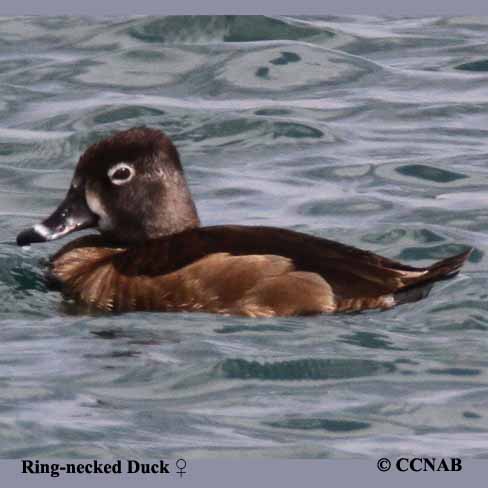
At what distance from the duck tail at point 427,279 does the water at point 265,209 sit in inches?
3.6

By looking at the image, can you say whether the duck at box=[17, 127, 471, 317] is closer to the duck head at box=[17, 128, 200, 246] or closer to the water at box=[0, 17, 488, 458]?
the duck head at box=[17, 128, 200, 246]

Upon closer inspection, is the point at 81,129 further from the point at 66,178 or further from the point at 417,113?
the point at 417,113

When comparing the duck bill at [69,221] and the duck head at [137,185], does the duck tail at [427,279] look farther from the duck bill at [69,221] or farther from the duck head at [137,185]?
the duck bill at [69,221]

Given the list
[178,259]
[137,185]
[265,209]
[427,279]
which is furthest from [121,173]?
[265,209]

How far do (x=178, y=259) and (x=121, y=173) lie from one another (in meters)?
0.84

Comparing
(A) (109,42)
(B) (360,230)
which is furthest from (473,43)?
(B) (360,230)

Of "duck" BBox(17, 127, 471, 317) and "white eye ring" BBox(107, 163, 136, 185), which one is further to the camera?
"white eye ring" BBox(107, 163, 136, 185)

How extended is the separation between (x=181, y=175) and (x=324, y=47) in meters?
7.46

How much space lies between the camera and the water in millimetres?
8852

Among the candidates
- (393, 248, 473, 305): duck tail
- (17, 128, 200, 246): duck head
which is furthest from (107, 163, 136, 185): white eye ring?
(393, 248, 473, 305): duck tail

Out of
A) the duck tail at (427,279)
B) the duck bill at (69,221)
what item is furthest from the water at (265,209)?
the duck bill at (69,221)

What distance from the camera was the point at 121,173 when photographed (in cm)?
1125

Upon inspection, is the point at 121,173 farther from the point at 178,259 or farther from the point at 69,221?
the point at 178,259

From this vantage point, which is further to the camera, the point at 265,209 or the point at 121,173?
the point at 265,209
